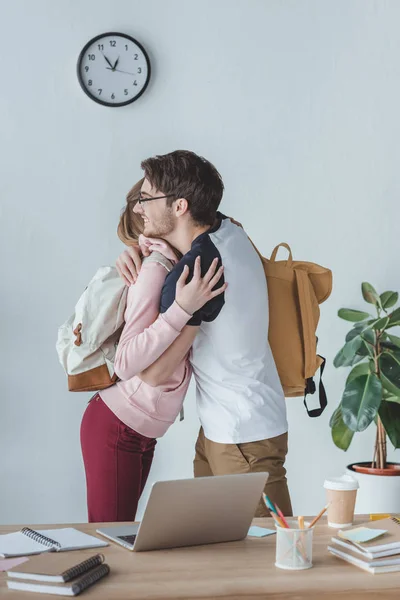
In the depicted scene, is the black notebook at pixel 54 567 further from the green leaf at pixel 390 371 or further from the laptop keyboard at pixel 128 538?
the green leaf at pixel 390 371

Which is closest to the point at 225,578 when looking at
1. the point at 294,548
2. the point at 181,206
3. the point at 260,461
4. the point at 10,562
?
the point at 294,548

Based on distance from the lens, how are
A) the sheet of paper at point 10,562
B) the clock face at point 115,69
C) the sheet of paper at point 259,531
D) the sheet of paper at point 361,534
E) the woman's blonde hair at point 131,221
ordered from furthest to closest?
1. the clock face at point 115,69
2. the woman's blonde hair at point 131,221
3. the sheet of paper at point 259,531
4. the sheet of paper at point 361,534
5. the sheet of paper at point 10,562

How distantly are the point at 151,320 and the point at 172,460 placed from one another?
1618 mm

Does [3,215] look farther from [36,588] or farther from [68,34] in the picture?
[36,588]

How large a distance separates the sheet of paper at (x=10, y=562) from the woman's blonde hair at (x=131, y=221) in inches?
44.5

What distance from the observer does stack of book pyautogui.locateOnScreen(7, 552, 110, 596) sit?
3.72 ft

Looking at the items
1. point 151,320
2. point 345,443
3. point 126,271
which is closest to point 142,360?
point 151,320

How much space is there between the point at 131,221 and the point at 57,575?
1278 millimetres

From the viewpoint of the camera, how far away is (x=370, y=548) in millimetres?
1291

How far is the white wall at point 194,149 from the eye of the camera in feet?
10.7

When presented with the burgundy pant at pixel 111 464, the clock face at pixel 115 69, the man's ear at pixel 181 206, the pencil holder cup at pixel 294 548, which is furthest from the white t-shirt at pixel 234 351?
the clock face at pixel 115 69

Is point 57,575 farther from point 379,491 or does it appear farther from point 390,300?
point 390,300

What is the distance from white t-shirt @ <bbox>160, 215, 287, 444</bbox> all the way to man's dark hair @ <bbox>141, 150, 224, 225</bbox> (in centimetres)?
10

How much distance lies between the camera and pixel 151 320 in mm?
1903
